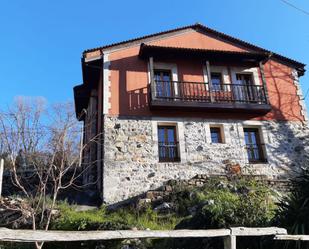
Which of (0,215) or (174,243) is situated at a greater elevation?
(0,215)

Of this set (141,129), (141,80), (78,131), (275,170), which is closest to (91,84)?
(141,80)

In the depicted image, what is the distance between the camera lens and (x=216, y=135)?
12.9 m

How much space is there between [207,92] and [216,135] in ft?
5.28

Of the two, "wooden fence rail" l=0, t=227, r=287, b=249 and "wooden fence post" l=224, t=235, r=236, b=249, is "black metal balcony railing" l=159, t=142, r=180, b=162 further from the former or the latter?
"wooden fence post" l=224, t=235, r=236, b=249

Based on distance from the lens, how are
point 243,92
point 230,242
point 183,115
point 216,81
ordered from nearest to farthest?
point 230,242, point 183,115, point 243,92, point 216,81

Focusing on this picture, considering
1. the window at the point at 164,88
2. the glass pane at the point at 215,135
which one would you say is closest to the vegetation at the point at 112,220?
the glass pane at the point at 215,135

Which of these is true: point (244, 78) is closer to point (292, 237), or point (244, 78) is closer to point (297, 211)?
point (297, 211)

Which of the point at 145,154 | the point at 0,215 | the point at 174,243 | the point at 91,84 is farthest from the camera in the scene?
the point at 91,84

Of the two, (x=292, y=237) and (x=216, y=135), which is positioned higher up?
(x=216, y=135)

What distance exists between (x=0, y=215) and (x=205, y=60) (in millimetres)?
8880

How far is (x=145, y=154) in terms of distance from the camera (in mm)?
11797

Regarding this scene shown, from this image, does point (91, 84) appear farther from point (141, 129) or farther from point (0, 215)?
point (0, 215)

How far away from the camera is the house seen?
11.7 metres

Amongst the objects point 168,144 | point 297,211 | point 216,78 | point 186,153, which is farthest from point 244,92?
point 297,211
